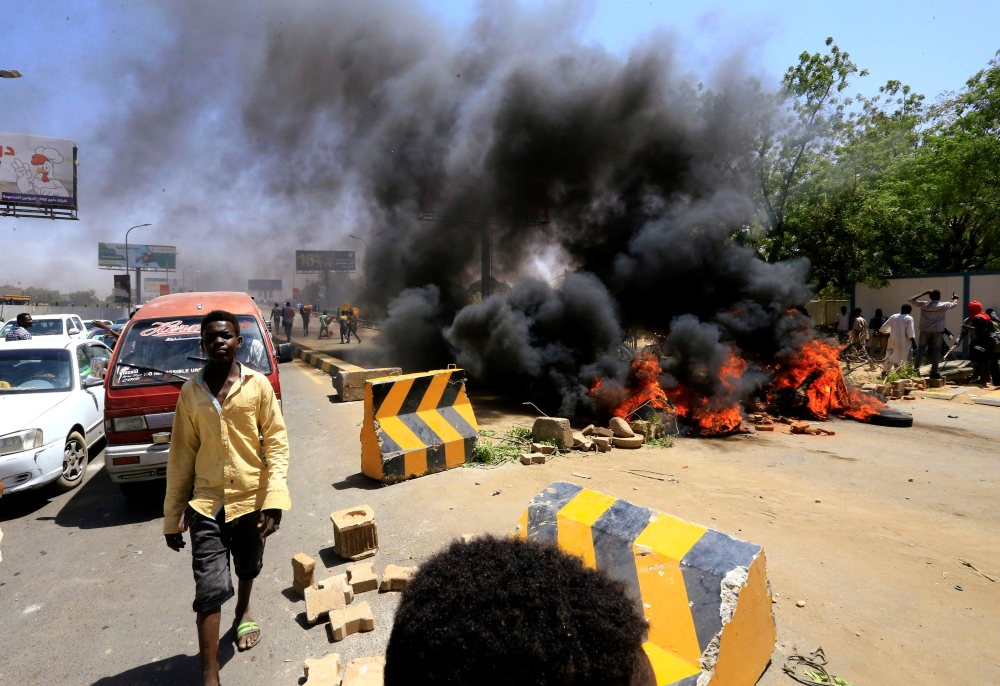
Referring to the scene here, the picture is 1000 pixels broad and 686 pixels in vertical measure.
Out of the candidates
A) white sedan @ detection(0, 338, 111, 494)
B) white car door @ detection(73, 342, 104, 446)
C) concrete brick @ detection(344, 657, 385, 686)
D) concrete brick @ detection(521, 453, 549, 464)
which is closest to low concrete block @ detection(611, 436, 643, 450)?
concrete brick @ detection(521, 453, 549, 464)

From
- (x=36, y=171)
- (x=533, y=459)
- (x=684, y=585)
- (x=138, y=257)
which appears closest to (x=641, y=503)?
(x=533, y=459)

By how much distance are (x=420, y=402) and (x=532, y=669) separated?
14.6ft

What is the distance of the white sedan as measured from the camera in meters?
4.69

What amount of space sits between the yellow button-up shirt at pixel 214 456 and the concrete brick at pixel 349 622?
0.74 meters

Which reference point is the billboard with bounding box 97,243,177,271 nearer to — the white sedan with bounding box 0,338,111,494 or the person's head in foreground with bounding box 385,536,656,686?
the white sedan with bounding box 0,338,111,494

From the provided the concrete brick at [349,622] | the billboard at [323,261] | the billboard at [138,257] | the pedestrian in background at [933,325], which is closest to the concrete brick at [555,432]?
the concrete brick at [349,622]

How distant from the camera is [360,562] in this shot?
3.61 meters

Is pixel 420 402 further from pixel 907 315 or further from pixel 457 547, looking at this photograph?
pixel 907 315

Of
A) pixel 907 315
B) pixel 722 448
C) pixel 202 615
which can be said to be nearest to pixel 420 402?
pixel 202 615

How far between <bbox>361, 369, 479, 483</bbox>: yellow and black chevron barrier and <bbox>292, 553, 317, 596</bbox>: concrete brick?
1822mm

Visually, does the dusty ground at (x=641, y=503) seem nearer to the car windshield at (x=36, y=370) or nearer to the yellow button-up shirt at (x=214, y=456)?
→ the yellow button-up shirt at (x=214, y=456)

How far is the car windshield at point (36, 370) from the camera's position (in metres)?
5.68

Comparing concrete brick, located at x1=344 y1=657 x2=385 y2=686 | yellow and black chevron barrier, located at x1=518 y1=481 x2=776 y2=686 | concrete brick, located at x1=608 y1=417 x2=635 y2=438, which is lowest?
concrete brick, located at x1=344 y1=657 x2=385 y2=686

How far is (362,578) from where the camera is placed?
3.30 metres
